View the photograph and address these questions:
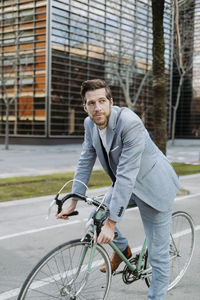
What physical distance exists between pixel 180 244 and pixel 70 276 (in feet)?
4.15

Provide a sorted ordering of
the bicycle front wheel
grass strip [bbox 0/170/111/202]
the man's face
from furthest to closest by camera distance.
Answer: grass strip [bbox 0/170/111/202]
the man's face
the bicycle front wheel

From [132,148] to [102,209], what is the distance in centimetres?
48

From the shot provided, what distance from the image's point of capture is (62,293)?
273cm

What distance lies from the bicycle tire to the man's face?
1.36 m

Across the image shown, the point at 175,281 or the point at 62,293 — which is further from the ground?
the point at 62,293

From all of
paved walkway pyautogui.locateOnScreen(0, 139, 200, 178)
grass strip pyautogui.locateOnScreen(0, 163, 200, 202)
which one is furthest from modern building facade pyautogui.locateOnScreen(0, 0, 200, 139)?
grass strip pyautogui.locateOnScreen(0, 163, 200, 202)

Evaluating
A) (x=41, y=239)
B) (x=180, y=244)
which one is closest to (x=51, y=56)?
(x=41, y=239)

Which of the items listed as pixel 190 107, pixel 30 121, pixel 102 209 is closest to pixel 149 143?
pixel 102 209

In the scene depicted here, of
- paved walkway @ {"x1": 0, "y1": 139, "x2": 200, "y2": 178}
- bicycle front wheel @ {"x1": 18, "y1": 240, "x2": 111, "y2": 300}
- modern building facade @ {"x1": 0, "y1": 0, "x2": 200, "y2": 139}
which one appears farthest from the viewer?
modern building facade @ {"x1": 0, "y1": 0, "x2": 200, "y2": 139}

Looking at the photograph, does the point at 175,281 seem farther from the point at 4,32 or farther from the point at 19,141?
the point at 4,32

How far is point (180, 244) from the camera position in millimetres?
3551

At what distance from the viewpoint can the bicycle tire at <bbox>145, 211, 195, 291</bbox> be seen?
3.52 m

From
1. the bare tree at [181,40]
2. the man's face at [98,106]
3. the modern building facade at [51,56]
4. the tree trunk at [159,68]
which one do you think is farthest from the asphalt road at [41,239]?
the modern building facade at [51,56]

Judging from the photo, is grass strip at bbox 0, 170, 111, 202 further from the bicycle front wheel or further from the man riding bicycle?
the man riding bicycle
